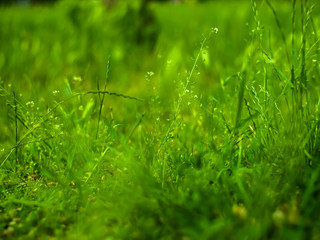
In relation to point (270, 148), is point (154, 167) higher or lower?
lower

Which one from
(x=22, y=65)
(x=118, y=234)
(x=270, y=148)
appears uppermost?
(x=270, y=148)

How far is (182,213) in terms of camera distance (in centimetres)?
123

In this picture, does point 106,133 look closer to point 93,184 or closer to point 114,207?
point 93,184

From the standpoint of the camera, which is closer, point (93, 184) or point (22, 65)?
point (93, 184)

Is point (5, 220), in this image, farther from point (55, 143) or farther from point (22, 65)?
point (22, 65)

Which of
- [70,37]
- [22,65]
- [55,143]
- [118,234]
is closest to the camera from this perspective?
[118,234]

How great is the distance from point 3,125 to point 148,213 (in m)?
1.49

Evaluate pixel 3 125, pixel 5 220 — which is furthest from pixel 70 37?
pixel 5 220

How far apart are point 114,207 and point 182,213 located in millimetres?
243

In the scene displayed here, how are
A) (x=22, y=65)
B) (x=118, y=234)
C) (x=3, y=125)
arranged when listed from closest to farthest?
(x=118, y=234) < (x=3, y=125) < (x=22, y=65)

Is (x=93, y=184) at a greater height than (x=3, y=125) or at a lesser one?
greater

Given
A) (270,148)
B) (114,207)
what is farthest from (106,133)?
(270,148)

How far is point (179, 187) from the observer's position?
1401 mm

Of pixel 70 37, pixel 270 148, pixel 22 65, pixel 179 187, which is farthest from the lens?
pixel 70 37
